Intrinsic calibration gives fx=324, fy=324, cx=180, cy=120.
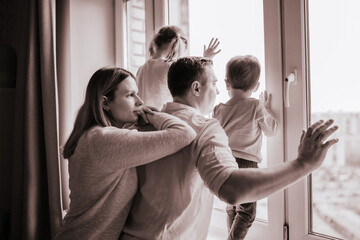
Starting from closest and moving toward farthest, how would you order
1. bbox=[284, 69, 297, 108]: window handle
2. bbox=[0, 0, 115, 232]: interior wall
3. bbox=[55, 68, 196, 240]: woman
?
bbox=[55, 68, 196, 240]: woman
bbox=[284, 69, 297, 108]: window handle
bbox=[0, 0, 115, 232]: interior wall

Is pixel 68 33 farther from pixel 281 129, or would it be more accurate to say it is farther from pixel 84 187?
pixel 281 129

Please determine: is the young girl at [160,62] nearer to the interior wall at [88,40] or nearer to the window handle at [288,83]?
the window handle at [288,83]

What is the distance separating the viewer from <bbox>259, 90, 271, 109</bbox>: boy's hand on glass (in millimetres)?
1320

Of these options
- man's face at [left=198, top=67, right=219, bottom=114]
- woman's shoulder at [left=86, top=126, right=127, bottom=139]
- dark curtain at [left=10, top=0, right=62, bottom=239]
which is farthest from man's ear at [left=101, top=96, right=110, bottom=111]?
dark curtain at [left=10, top=0, right=62, bottom=239]

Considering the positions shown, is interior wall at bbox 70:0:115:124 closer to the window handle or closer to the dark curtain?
the dark curtain

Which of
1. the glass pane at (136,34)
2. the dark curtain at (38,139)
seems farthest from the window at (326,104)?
the dark curtain at (38,139)

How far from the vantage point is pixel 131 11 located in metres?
2.34

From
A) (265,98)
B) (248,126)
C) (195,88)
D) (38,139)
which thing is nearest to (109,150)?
(195,88)

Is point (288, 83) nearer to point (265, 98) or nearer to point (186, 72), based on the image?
point (265, 98)

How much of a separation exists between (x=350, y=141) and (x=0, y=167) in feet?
7.01

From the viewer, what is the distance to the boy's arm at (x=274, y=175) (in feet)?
2.39

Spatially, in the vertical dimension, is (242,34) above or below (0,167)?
above

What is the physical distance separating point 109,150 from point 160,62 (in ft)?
2.70

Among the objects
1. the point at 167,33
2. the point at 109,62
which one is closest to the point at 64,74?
the point at 109,62
